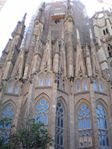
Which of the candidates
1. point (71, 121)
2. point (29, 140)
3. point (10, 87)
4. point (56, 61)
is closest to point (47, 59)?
point (56, 61)

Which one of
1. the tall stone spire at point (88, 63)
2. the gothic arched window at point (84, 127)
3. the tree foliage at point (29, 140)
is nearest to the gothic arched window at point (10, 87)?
the gothic arched window at point (84, 127)

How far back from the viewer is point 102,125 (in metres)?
19.2

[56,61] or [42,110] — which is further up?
[56,61]

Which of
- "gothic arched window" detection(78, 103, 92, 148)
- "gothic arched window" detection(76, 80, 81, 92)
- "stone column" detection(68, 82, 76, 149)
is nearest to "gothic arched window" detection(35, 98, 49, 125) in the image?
"stone column" detection(68, 82, 76, 149)

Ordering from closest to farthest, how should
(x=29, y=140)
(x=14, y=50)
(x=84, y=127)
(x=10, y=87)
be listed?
(x=29, y=140) → (x=84, y=127) → (x=10, y=87) → (x=14, y=50)

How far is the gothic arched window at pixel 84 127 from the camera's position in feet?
59.6

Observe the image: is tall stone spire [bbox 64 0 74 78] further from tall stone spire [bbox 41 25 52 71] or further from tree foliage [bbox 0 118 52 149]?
tree foliage [bbox 0 118 52 149]

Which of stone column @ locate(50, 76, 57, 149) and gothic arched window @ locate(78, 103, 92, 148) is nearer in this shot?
stone column @ locate(50, 76, 57, 149)

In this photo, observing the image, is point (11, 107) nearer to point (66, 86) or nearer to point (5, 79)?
point (5, 79)

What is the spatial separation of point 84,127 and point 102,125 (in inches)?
64.2

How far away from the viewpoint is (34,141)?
12.4 meters

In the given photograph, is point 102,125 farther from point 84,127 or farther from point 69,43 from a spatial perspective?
point 69,43

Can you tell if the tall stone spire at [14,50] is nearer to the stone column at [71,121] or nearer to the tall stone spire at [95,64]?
the stone column at [71,121]

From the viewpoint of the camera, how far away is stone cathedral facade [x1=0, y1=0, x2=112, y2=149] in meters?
18.5
